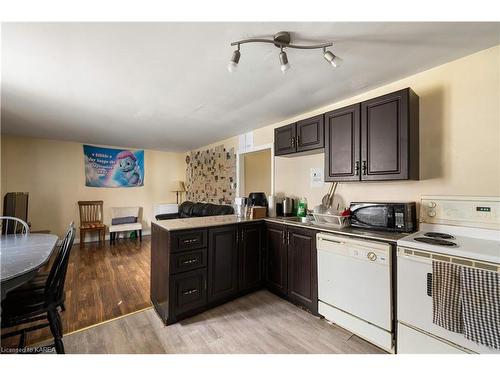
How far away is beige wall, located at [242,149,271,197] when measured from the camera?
427 cm

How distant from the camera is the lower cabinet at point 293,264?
2025mm

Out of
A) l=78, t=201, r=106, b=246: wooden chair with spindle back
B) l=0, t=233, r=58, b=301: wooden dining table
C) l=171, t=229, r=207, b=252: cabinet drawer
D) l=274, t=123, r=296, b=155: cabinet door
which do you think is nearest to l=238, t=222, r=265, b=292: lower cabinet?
l=171, t=229, r=207, b=252: cabinet drawer

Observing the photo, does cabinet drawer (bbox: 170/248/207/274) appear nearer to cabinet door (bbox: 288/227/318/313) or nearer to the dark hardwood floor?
the dark hardwood floor

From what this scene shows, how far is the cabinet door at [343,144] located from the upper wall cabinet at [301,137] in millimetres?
104

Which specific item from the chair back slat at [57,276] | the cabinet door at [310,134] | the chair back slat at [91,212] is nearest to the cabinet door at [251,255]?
the cabinet door at [310,134]

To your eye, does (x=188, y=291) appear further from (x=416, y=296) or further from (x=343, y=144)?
(x=343, y=144)

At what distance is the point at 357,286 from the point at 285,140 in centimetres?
174

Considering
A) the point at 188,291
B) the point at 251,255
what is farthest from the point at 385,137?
the point at 188,291

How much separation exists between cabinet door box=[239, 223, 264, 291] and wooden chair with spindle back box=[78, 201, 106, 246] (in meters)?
3.81

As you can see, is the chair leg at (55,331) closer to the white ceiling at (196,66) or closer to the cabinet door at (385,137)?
the white ceiling at (196,66)

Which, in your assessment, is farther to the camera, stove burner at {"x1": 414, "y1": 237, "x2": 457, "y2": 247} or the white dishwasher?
the white dishwasher

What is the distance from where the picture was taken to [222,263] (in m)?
2.23

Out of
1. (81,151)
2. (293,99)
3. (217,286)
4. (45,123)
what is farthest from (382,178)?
(81,151)
